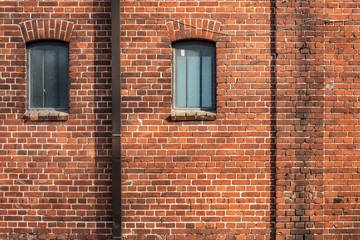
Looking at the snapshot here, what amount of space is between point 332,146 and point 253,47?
6.39 ft

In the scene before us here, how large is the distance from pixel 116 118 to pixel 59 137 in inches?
37.8

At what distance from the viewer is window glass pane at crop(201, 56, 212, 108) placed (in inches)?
205

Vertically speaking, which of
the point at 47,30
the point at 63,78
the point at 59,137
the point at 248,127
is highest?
the point at 47,30

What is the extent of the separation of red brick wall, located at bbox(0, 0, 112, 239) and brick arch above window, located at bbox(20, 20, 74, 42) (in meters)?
0.01

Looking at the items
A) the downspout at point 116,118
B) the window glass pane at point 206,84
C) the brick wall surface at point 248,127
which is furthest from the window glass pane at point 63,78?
the window glass pane at point 206,84

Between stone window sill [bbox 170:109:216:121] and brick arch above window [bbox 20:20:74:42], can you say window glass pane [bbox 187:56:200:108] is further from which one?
brick arch above window [bbox 20:20:74:42]

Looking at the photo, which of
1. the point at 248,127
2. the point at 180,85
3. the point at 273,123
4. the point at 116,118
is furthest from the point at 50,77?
the point at 273,123

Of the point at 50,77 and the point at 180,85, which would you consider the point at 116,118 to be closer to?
the point at 180,85

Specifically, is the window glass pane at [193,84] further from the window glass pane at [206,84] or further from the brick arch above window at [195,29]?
the brick arch above window at [195,29]

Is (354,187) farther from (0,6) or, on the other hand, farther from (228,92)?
(0,6)

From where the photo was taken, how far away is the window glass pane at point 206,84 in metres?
5.21

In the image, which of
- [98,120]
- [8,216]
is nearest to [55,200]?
[8,216]

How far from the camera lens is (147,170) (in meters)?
5.05

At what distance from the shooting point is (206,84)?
521 cm
